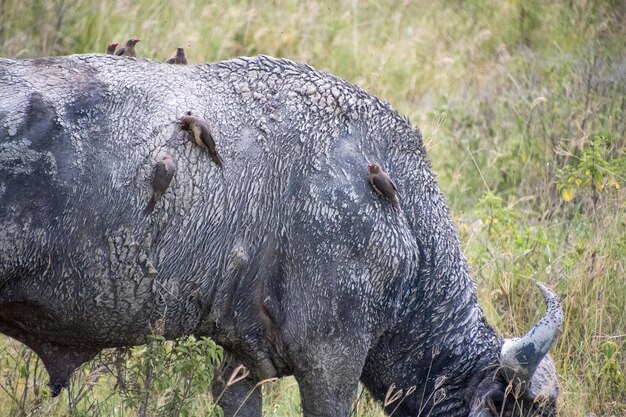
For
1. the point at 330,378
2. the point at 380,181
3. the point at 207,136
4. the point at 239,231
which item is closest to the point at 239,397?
the point at 330,378

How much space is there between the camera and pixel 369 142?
5.56 metres

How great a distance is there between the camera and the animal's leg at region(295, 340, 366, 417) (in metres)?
5.32

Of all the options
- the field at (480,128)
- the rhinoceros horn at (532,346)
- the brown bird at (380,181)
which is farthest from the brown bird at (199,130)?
the rhinoceros horn at (532,346)

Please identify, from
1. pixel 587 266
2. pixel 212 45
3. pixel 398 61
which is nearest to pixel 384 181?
pixel 587 266

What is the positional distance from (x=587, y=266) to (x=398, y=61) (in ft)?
15.6

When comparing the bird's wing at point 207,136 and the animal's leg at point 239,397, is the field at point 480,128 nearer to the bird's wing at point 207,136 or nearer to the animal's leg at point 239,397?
the animal's leg at point 239,397

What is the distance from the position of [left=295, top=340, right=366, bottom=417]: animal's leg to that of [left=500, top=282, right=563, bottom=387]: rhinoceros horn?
0.86 metres

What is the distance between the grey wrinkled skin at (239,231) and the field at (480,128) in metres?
0.37

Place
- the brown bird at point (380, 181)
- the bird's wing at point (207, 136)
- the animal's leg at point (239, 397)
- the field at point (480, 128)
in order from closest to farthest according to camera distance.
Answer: the bird's wing at point (207, 136) < the brown bird at point (380, 181) < the animal's leg at point (239, 397) < the field at point (480, 128)

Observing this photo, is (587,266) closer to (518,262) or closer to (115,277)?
(518,262)

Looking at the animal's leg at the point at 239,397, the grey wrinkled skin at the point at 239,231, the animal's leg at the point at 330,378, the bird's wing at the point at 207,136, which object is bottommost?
the animal's leg at the point at 239,397

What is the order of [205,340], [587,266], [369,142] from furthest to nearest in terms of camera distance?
1. [587,266]
2. [369,142]
3. [205,340]

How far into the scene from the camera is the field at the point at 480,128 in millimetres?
6660

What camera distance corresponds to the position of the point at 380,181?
17.4 ft
